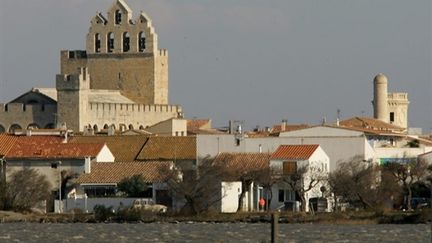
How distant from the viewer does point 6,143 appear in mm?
82375

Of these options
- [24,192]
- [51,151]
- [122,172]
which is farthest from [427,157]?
[24,192]

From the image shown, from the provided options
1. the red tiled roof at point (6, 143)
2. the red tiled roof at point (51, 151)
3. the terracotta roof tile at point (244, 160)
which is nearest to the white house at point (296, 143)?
the terracotta roof tile at point (244, 160)

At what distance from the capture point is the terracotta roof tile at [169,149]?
276 ft

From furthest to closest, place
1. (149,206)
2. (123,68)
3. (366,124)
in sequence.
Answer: (123,68) → (366,124) → (149,206)

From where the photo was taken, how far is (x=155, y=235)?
62.6m

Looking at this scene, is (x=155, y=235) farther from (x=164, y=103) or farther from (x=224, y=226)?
(x=164, y=103)

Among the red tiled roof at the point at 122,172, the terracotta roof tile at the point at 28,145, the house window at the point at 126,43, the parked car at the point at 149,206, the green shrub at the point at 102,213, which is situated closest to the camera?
the green shrub at the point at 102,213

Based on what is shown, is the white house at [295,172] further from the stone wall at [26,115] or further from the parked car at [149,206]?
the stone wall at [26,115]

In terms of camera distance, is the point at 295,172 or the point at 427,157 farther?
the point at 427,157

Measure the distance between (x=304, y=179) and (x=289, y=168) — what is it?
914 millimetres

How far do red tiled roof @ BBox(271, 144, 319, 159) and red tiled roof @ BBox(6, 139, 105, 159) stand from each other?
673 cm

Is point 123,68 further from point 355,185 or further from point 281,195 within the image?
point 355,185

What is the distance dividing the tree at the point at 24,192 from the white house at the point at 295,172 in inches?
307

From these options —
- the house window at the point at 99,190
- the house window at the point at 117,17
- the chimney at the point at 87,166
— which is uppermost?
the house window at the point at 117,17
